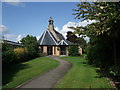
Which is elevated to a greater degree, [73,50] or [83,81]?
[73,50]

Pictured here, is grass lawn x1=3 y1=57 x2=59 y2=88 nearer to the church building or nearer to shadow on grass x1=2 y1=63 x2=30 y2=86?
shadow on grass x1=2 y1=63 x2=30 y2=86

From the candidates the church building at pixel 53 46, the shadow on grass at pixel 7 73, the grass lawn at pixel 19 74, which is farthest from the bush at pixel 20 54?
the church building at pixel 53 46

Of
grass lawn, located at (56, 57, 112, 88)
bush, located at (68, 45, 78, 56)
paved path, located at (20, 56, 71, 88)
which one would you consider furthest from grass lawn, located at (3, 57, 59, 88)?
bush, located at (68, 45, 78, 56)

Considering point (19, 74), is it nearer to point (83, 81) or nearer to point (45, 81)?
point (45, 81)

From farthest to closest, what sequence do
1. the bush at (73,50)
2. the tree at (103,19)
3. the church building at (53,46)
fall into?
the church building at (53,46)
the bush at (73,50)
the tree at (103,19)

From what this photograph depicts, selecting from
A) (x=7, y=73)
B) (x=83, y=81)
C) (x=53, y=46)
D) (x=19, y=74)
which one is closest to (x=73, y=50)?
(x=53, y=46)

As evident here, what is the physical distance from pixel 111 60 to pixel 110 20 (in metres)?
5.45

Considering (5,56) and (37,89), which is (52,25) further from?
(37,89)

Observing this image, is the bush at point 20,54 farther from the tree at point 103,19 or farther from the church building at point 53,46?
the church building at point 53,46

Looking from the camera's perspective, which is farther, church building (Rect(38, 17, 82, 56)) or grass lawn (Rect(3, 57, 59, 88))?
church building (Rect(38, 17, 82, 56))

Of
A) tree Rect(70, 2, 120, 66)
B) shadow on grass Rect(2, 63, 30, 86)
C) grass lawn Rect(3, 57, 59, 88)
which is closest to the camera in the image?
tree Rect(70, 2, 120, 66)

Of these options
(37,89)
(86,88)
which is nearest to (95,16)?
(86,88)

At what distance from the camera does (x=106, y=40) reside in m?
11.0

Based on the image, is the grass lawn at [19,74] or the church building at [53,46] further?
the church building at [53,46]
